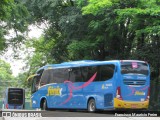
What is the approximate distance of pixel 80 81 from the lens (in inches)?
923

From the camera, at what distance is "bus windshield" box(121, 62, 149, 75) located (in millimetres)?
20844

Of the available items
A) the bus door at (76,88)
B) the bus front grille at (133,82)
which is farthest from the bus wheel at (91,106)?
the bus front grille at (133,82)

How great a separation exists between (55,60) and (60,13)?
229 inches

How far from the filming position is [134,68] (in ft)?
69.4

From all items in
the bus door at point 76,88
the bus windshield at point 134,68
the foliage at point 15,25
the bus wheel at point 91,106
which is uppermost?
the foliage at point 15,25

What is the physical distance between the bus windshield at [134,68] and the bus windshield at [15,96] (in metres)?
21.6

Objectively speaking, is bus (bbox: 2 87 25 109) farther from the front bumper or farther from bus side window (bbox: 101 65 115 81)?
the front bumper

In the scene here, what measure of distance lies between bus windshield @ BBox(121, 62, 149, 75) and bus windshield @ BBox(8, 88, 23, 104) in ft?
70.9

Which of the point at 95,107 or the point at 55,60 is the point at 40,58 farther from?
the point at 95,107

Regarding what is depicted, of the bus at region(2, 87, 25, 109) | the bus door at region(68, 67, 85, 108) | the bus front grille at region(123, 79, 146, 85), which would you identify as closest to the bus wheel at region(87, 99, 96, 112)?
the bus door at region(68, 67, 85, 108)

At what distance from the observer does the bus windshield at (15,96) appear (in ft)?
134

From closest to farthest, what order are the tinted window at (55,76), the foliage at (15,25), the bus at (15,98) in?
the foliage at (15,25) < the tinted window at (55,76) < the bus at (15,98)

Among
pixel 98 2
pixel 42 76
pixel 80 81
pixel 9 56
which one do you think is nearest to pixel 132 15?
pixel 98 2

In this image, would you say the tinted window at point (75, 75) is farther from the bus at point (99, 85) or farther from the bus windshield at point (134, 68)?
the bus windshield at point (134, 68)
